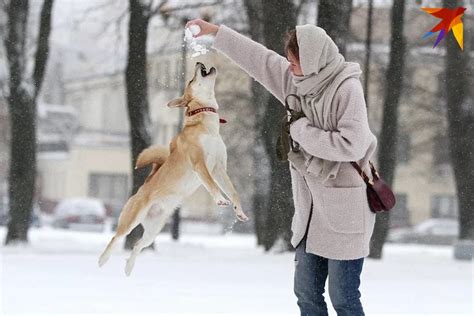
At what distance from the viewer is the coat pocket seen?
9.20 feet

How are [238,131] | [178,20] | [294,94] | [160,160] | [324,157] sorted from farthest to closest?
[238,131] → [178,20] → [160,160] → [294,94] → [324,157]

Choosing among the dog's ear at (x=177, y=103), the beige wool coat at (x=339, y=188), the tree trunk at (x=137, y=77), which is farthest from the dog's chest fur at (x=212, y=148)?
the tree trunk at (x=137, y=77)

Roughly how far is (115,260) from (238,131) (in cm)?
573

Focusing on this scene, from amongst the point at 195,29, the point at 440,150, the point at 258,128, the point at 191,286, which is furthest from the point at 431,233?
the point at 195,29

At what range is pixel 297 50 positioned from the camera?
111 inches

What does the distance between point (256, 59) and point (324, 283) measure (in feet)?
2.70

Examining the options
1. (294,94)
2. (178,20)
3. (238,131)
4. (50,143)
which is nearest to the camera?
(294,94)

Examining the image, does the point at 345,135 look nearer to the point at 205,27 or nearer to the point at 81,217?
the point at 205,27

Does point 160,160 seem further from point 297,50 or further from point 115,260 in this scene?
point 115,260

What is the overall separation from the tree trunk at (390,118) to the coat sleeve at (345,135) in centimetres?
641

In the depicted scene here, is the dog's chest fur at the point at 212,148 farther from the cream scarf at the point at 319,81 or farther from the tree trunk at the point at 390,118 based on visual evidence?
the tree trunk at the point at 390,118

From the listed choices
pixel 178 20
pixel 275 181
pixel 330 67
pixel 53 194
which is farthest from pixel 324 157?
pixel 53 194

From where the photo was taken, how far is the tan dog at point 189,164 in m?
3.38

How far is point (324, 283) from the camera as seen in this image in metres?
2.88
